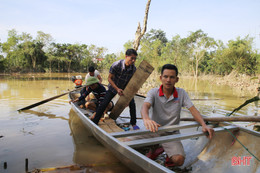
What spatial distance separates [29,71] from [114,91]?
109 feet

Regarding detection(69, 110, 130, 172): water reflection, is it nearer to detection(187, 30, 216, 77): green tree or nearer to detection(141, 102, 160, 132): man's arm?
detection(141, 102, 160, 132): man's arm

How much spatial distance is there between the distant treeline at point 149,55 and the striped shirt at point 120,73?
11.2 m

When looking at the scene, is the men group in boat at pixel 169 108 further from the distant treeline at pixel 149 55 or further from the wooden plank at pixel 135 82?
the distant treeline at pixel 149 55

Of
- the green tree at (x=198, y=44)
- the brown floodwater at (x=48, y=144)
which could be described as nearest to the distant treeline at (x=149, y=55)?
the green tree at (x=198, y=44)

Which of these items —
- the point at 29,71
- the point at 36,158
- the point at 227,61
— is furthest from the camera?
the point at 29,71

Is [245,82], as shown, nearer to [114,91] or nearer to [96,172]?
[114,91]

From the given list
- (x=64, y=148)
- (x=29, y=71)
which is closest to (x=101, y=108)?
(x=64, y=148)

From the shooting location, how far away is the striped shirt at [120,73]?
10.2ft

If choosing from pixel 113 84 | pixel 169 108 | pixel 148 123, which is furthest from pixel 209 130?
pixel 113 84

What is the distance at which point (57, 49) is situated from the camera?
33219 mm

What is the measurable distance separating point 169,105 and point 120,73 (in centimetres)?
133

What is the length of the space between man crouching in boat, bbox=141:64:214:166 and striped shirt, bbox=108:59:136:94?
1.13m

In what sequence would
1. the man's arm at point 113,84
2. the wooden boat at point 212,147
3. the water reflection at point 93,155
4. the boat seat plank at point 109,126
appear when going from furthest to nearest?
the man's arm at point 113,84
the boat seat plank at point 109,126
the water reflection at point 93,155
the wooden boat at point 212,147

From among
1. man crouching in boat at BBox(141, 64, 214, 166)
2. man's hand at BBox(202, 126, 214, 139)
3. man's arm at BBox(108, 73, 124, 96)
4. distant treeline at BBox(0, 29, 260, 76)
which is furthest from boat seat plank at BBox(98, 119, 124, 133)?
distant treeline at BBox(0, 29, 260, 76)
